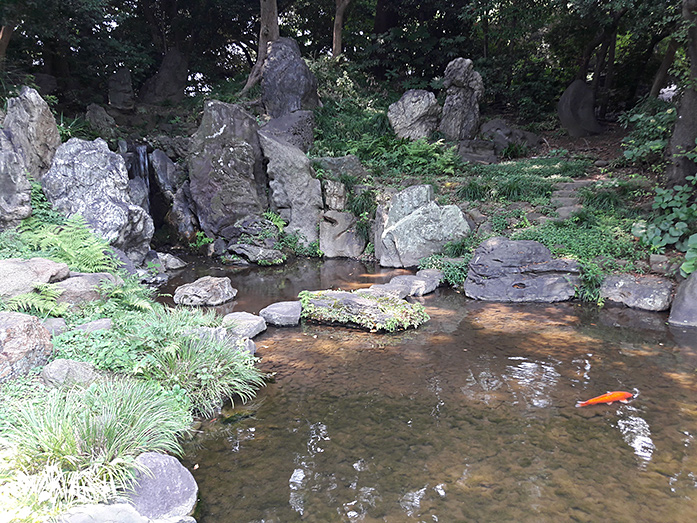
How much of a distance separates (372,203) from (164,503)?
8601 mm

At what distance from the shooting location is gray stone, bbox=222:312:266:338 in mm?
5645

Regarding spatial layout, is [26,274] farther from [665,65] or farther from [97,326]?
[665,65]

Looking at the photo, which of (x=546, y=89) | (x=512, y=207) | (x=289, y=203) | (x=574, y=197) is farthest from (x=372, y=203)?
(x=546, y=89)

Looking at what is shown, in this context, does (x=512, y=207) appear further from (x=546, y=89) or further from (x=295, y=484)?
(x=546, y=89)

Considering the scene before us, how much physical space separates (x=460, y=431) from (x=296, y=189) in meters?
8.40

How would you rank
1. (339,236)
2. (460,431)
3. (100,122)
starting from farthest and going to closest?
1. (100,122)
2. (339,236)
3. (460,431)

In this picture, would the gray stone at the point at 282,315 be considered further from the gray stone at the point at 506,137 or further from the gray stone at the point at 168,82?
the gray stone at the point at 168,82

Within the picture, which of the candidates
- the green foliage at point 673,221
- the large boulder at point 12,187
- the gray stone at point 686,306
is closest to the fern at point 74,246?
the large boulder at point 12,187

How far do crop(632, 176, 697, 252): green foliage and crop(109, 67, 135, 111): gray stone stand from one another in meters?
16.1

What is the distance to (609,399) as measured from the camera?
4.20 metres

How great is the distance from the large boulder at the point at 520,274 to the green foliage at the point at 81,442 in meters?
5.64

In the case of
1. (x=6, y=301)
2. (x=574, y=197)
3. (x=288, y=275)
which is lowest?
(x=288, y=275)

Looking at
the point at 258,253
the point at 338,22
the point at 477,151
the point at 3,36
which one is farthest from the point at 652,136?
the point at 3,36

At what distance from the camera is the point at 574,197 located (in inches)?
382
